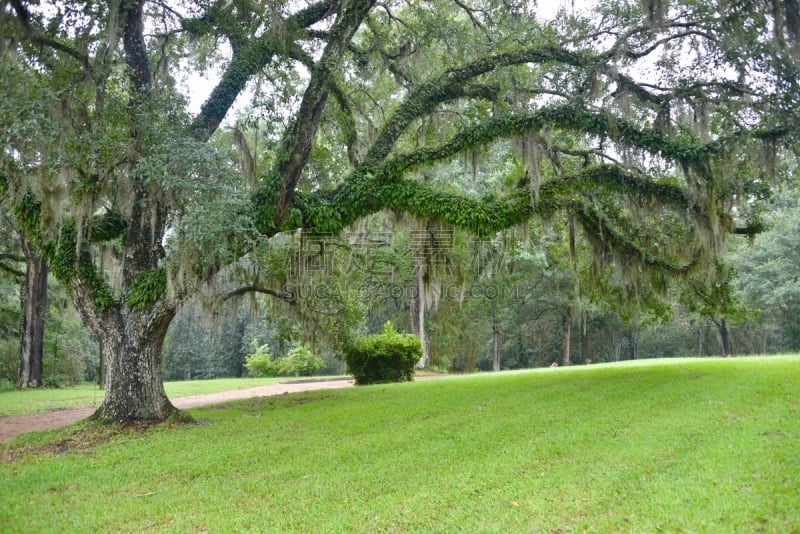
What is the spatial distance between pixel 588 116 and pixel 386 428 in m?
5.46

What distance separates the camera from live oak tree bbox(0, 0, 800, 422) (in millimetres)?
6973

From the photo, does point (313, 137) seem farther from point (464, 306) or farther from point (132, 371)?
point (464, 306)

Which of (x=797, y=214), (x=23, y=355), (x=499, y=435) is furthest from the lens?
(x=797, y=214)

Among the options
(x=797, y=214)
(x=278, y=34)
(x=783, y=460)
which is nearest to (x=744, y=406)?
(x=783, y=460)

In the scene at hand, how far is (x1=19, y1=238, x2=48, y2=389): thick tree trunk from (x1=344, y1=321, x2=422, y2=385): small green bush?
10.5m

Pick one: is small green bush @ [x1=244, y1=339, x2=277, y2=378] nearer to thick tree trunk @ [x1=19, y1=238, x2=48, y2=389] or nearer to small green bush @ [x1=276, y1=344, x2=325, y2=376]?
small green bush @ [x1=276, y1=344, x2=325, y2=376]

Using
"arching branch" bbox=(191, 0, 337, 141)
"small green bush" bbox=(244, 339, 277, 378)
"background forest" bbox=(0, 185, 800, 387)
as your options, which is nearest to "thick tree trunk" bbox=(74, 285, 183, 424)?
"background forest" bbox=(0, 185, 800, 387)

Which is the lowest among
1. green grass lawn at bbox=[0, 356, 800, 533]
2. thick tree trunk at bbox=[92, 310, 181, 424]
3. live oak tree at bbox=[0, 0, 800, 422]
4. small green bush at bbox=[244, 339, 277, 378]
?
small green bush at bbox=[244, 339, 277, 378]

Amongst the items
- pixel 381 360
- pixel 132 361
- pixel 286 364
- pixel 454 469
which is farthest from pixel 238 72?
pixel 286 364

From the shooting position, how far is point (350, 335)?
13.4 m

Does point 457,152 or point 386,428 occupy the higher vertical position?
point 457,152

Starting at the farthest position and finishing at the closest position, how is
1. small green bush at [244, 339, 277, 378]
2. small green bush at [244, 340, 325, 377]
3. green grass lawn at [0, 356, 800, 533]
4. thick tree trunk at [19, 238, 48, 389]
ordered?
1. small green bush at [244, 339, 277, 378]
2. small green bush at [244, 340, 325, 377]
3. thick tree trunk at [19, 238, 48, 389]
4. green grass lawn at [0, 356, 800, 533]

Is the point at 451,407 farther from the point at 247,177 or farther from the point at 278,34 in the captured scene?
the point at 278,34

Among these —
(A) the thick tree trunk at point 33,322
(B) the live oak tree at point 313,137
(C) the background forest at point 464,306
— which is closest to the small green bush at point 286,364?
(C) the background forest at point 464,306
